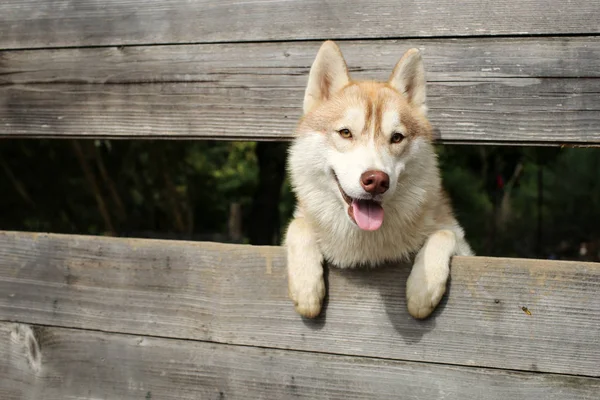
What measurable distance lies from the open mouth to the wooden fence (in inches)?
9.3

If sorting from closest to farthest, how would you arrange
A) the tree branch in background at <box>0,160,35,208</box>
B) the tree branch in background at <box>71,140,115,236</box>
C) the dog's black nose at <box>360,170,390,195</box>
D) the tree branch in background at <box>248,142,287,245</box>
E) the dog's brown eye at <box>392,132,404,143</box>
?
1. the dog's black nose at <box>360,170,390,195</box>
2. the dog's brown eye at <box>392,132,404,143</box>
3. the tree branch in background at <box>71,140,115,236</box>
4. the tree branch in background at <box>0,160,35,208</box>
5. the tree branch in background at <box>248,142,287,245</box>

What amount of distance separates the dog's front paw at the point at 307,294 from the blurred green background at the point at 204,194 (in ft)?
6.20

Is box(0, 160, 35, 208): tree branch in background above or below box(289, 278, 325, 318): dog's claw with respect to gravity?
above

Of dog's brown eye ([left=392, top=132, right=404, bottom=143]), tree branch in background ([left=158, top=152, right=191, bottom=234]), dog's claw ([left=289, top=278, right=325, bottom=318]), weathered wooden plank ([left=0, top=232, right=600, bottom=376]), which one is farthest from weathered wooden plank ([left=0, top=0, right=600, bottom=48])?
tree branch in background ([left=158, top=152, right=191, bottom=234])

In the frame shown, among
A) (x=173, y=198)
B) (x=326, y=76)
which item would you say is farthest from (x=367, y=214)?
(x=173, y=198)

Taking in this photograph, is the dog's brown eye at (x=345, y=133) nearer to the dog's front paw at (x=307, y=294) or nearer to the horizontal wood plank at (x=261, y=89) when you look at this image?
the horizontal wood plank at (x=261, y=89)

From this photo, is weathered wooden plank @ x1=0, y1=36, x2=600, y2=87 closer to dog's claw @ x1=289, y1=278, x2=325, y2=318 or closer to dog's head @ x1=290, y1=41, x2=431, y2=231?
dog's head @ x1=290, y1=41, x2=431, y2=231

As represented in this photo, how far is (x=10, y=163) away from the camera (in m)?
4.27

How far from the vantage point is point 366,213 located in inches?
74.5

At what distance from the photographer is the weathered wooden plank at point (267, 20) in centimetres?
199

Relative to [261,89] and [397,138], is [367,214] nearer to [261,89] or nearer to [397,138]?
[397,138]

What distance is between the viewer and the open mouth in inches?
73.2

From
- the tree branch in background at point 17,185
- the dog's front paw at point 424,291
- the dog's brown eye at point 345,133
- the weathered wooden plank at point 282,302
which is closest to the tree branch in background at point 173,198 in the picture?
the tree branch in background at point 17,185

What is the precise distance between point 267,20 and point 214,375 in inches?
51.4
